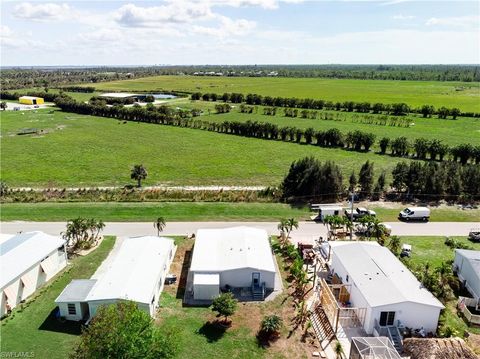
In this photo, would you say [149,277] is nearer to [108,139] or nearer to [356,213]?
[356,213]

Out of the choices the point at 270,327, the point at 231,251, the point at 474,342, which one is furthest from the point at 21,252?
the point at 474,342

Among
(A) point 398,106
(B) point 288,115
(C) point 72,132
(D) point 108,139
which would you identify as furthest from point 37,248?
(A) point 398,106

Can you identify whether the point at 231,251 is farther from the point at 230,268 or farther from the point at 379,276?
the point at 379,276

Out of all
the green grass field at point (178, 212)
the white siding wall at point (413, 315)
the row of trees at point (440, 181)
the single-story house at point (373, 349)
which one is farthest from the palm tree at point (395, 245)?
the row of trees at point (440, 181)

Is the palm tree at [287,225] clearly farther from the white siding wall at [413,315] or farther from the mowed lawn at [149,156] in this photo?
the mowed lawn at [149,156]

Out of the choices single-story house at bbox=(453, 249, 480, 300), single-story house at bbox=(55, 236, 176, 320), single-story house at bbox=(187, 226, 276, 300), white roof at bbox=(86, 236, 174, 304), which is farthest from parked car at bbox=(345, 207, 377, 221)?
single-story house at bbox=(55, 236, 176, 320)

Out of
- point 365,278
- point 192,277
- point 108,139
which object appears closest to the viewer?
point 365,278
